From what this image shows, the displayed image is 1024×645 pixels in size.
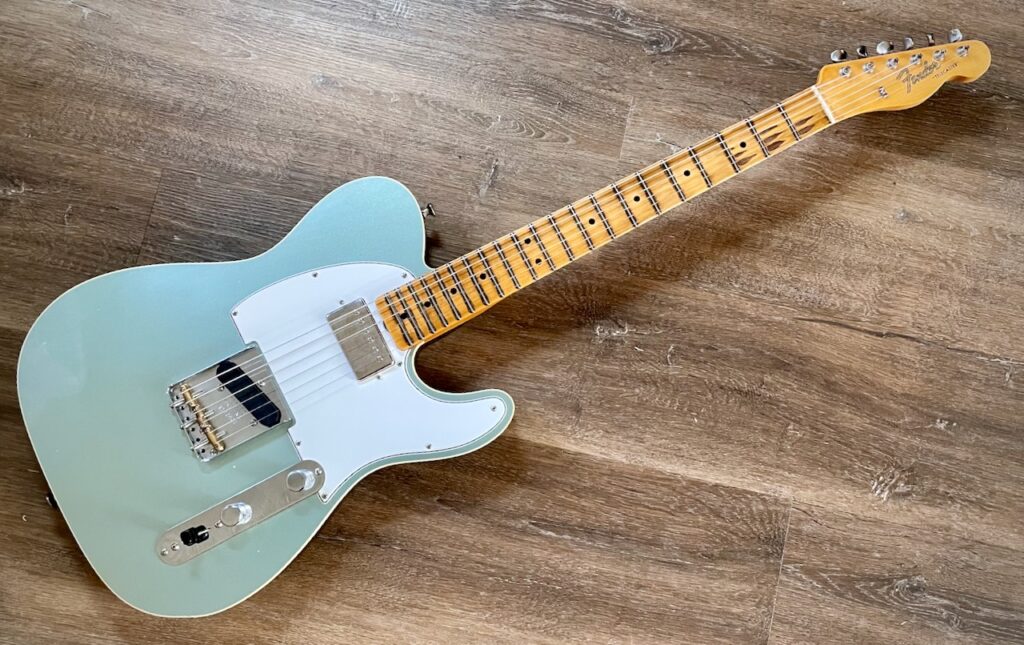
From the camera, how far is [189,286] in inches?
51.1

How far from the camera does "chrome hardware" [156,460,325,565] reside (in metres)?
1.25

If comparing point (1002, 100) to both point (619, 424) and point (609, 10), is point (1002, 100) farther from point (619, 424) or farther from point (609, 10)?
point (619, 424)

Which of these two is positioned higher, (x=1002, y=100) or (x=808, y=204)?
(x=1002, y=100)

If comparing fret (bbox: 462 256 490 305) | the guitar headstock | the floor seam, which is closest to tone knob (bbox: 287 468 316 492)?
fret (bbox: 462 256 490 305)

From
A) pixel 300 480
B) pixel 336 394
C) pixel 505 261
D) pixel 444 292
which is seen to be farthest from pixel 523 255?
pixel 300 480

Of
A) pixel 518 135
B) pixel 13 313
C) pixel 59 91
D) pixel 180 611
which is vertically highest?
pixel 59 91

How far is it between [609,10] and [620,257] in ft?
1.58

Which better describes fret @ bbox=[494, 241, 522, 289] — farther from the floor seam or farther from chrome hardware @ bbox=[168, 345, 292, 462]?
the floor seam

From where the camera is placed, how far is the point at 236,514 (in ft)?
4.05

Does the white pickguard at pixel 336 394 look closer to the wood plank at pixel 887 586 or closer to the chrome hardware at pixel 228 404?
the chrome hardware at pixel 228 404

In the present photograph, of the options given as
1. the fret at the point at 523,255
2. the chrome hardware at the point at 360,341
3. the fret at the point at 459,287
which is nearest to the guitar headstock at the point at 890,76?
the fret at the point at 523,255

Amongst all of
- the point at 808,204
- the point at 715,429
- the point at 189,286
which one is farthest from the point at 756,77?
the point at 189,286

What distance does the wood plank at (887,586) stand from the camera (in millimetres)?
1445

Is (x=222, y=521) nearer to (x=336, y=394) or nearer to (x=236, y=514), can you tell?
(x=236, y=514)
